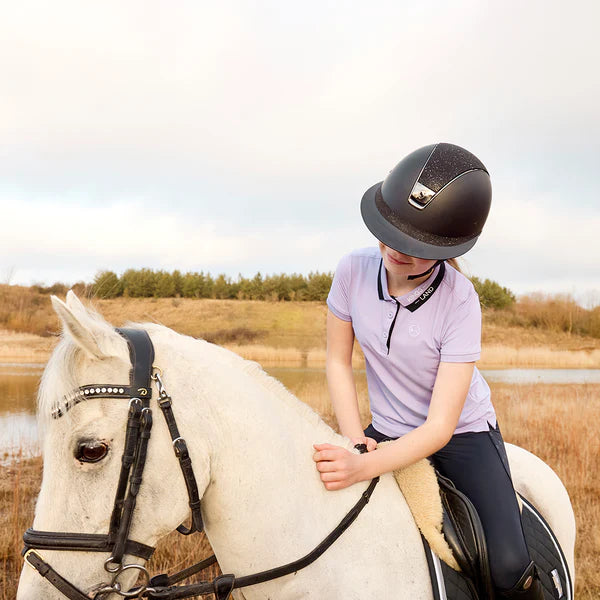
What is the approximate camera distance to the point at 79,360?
5.10 feet

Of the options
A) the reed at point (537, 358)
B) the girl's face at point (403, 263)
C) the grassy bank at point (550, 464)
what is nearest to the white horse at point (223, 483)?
the girl's face at point (403, 263)

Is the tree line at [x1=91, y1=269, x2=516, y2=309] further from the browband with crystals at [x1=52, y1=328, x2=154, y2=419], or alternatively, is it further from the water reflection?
the browband with crystals at [x1=52, y1=328, x2=154, y2=419]

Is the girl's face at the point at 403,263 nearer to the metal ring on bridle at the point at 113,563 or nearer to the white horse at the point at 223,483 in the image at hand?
the white horse at the point at 223,483

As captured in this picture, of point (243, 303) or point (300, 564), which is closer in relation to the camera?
point (300, 564)

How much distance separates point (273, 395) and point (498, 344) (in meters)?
38.8

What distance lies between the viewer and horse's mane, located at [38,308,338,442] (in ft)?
4.95

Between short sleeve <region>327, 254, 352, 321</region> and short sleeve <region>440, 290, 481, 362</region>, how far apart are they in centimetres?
53

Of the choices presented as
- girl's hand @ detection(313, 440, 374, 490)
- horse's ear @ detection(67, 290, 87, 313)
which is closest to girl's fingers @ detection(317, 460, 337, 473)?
girl's hand @ detection(313, 440, 374, 490)

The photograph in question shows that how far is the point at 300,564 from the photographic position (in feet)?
5.50

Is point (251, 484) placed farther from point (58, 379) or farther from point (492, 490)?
point (492, 490)

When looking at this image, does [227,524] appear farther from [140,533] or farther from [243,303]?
[243,303]

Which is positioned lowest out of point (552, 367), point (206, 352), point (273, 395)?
point (552, 367)

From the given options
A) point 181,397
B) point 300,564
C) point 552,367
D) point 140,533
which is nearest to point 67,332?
point 181,397

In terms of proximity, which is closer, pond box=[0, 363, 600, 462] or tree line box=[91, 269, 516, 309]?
pond box=[0, 363, 600, 462]
